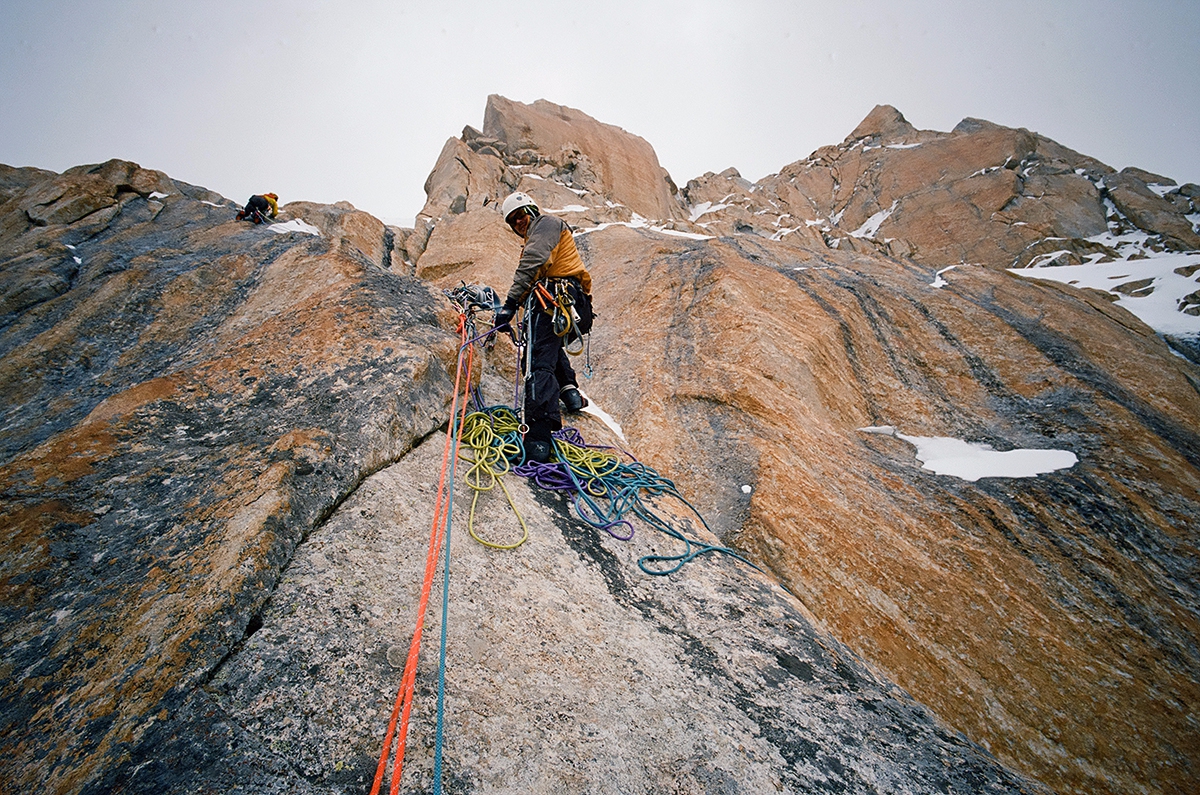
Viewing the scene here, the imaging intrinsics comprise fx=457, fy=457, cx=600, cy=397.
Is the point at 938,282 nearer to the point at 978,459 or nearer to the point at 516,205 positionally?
the point at 978,459

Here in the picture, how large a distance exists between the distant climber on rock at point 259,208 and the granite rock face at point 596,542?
1119mm

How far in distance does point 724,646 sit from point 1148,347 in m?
12.0

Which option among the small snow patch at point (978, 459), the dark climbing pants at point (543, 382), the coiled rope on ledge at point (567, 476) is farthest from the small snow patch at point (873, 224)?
the coiled rope on ledge at point (567, 476)

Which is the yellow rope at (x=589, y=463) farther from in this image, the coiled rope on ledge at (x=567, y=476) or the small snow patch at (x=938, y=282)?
the small snow patch at (x=938, y=282)

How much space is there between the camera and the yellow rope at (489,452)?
3.13m

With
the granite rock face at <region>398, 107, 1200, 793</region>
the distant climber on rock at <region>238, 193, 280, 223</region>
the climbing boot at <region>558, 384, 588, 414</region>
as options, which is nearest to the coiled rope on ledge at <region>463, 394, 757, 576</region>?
the climbing boot at <region>558, 384, 588, 414</region>

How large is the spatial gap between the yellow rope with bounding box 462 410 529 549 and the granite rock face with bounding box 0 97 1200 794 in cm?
12

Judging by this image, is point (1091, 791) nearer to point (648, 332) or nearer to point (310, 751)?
point (310, 751)

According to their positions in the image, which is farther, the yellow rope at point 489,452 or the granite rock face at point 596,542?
the yellow rope at point 489,452

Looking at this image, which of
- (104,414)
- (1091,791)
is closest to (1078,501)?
(1091,791)

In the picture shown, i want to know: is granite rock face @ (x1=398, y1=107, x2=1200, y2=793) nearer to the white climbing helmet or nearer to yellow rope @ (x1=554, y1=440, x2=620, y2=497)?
yellow rope @ (x1=554, y1=440, x2=620, y2=497)

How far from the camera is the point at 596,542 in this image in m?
3.40

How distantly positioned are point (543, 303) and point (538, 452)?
1410 mm

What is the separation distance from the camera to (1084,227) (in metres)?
37.9
